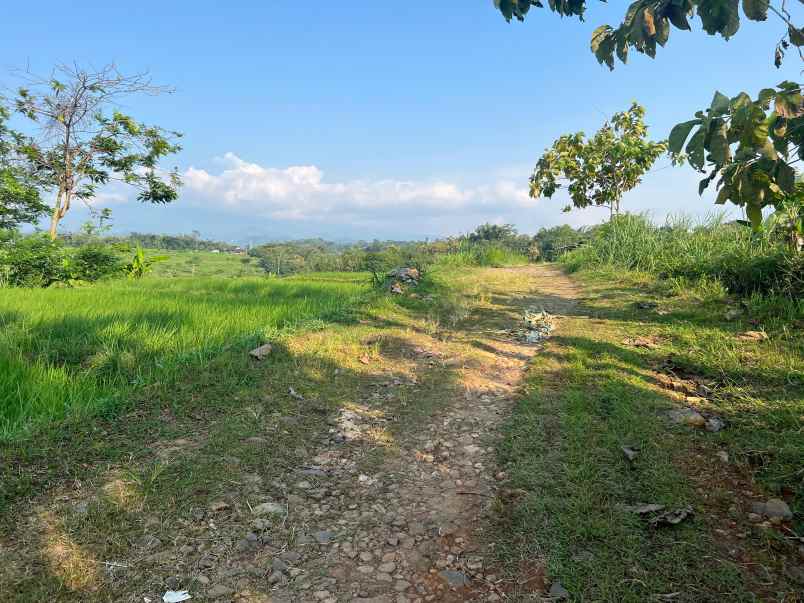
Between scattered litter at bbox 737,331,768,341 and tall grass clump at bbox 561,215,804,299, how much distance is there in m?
1.32

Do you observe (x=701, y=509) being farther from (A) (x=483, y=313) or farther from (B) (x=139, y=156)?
(B) (x=139, y=156)

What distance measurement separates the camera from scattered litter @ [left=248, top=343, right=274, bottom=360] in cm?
448

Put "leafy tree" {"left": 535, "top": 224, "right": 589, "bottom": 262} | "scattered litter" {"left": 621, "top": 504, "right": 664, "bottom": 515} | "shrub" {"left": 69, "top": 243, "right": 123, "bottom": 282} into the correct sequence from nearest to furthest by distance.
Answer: "scattered litter" {"left": 621, "top": 504, "right": 664, "bottom": 515}
"shrub" {"left": 69, "top": 243, "right": 123, "bottom": 282}
"leafy tree" {"left": 535, "top": 224, "right": 589, "bottom": 262}

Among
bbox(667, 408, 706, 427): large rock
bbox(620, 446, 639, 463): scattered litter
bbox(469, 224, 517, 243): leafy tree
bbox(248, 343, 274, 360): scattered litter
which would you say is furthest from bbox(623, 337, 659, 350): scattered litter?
bbox(469, 224, 517, 243): leafy tree

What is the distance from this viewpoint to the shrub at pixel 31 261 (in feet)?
36.2

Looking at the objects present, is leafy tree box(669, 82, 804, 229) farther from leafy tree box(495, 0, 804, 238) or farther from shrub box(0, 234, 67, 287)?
shrub box(0, 234, 67, 287)

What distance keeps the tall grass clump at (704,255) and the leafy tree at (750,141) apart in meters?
4.60

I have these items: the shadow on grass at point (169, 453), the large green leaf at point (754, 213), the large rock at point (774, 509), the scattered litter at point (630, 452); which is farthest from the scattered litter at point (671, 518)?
the shadow on grass at point (169, 453)

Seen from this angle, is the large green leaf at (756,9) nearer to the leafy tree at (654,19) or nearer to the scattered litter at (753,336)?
the leafy tree at (654,19)

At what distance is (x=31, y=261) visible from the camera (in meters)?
11.3

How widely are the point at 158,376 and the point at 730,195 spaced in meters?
4.03

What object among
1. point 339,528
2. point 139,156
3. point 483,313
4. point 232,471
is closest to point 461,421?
point 339,528

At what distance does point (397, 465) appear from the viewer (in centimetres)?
291

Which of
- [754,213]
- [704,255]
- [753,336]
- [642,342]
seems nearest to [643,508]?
[754,213]
